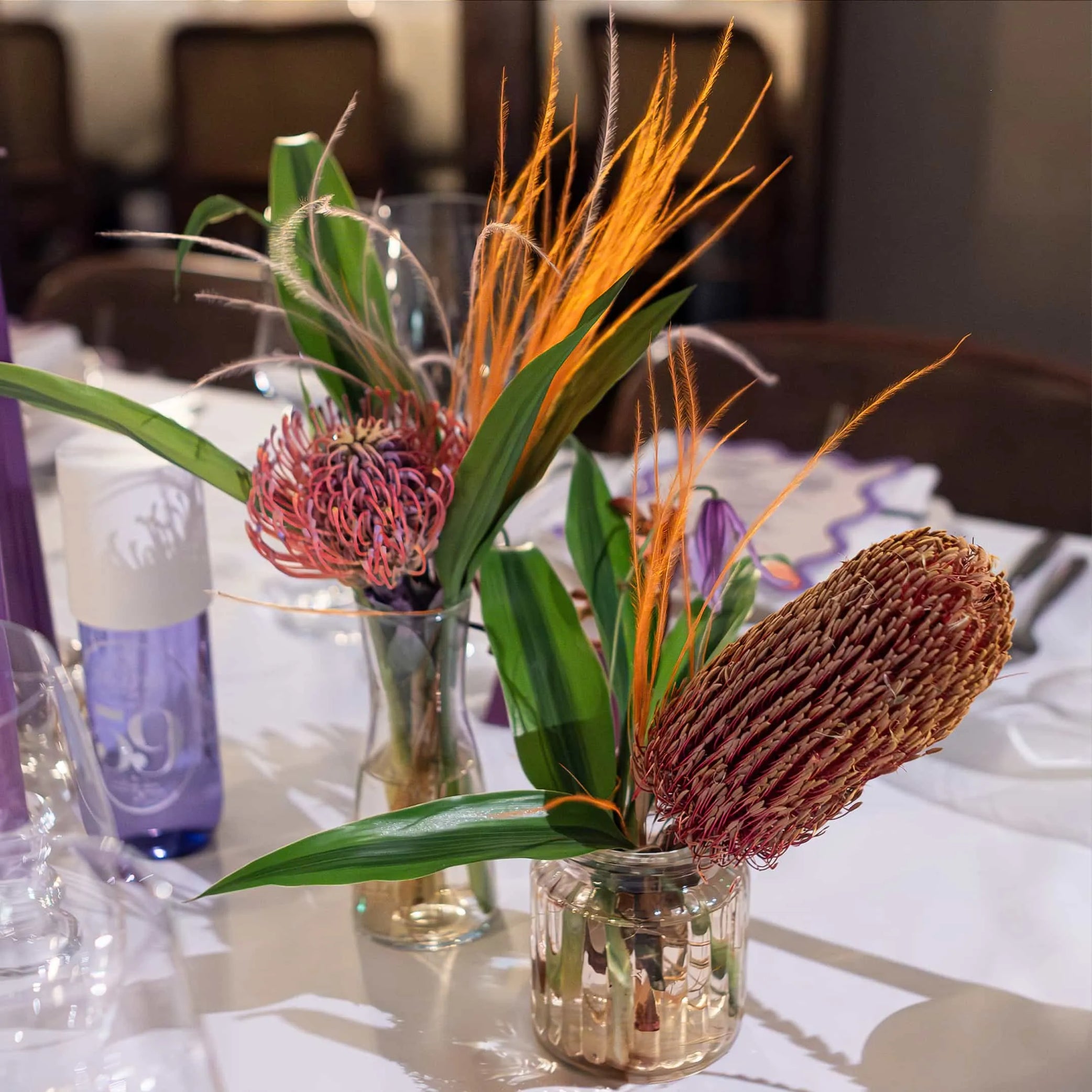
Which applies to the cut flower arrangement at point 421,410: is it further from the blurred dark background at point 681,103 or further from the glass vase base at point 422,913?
the blurred dark background at point 681,103

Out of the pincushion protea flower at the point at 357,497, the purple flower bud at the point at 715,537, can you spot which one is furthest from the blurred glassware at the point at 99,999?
the purple flower bud at the point at 715,537

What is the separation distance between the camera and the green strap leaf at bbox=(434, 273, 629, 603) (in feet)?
1.14

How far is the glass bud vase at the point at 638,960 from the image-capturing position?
1.21 ft

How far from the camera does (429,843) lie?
356mm

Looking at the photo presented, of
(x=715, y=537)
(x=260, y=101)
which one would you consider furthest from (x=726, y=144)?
(x=715, y=537)

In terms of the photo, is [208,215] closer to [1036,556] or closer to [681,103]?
[1036,556]

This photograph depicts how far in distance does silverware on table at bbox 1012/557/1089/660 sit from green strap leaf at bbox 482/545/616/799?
31cm

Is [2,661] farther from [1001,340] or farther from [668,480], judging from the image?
[1001,340]

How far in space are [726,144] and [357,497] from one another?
6.05ft

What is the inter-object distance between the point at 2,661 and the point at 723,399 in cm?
85

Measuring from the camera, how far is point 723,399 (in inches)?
45.3

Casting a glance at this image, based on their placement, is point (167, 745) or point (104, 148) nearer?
point (167, 745)

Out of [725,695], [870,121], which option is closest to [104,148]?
[870,121]

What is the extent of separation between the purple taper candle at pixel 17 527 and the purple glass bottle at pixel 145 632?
0.05 meters
